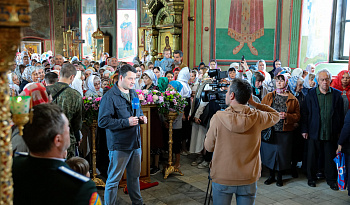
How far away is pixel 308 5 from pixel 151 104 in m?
9.19

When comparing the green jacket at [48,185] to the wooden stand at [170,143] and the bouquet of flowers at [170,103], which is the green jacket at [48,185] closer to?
the bouquet of flowers at [170,103]

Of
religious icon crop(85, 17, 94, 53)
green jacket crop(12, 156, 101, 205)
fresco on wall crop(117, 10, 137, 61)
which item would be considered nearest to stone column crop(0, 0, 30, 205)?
green jacket crop(12, 156, 101, 205)

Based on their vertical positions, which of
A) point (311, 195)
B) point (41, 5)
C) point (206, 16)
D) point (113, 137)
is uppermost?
point (41, 5)

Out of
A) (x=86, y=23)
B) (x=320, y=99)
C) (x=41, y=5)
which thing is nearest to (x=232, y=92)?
(x=320, y=99)

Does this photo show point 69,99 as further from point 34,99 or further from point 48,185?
point 48,185

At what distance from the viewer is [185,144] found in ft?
25.2

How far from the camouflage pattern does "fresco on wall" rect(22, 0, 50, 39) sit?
24.4 metres

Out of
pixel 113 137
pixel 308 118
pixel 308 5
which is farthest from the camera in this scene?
pixel 308 5

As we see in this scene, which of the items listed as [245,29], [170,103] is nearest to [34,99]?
[170,103]

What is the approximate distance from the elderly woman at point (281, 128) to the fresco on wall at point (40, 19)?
2459 centimetres

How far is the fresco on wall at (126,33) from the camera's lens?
2075 centimetres

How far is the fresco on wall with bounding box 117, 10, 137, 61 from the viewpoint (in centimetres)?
2075

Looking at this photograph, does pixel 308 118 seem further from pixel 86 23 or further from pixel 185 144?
pixel 86 23

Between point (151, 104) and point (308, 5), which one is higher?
point (308, 5)
